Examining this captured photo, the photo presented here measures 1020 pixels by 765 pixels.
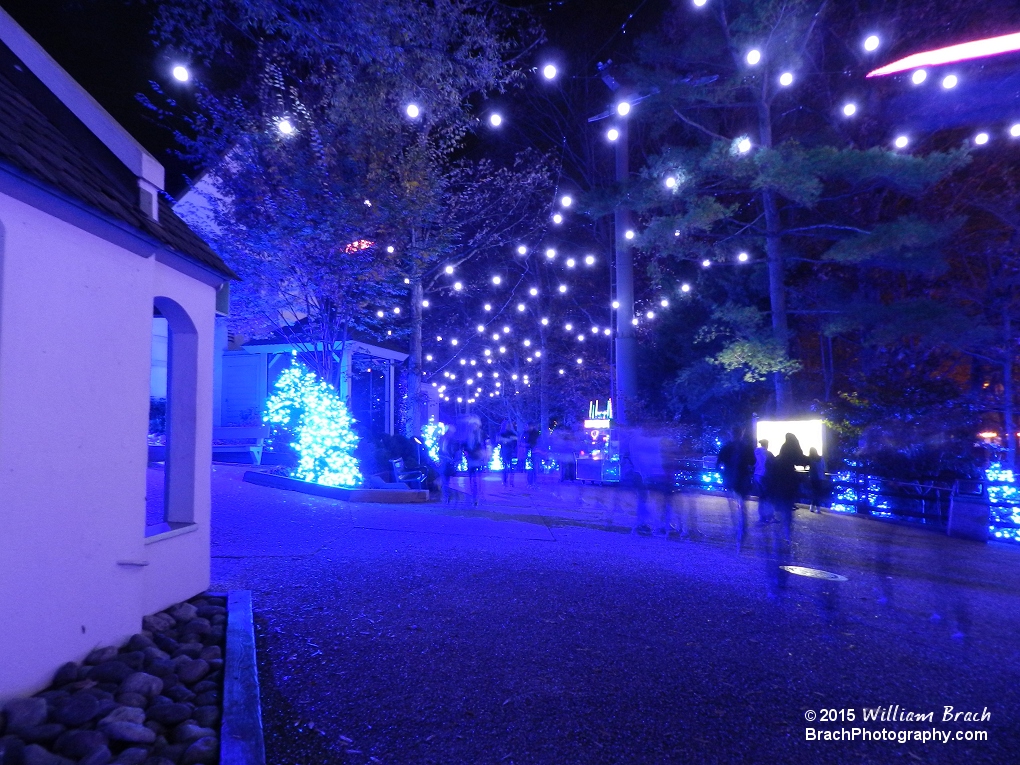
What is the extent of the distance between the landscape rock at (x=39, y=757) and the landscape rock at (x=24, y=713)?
0.33 metres

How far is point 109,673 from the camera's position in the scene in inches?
169

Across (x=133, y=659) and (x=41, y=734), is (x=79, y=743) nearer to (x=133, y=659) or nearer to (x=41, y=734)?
(x=41, y=734)

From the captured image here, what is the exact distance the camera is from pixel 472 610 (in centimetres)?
631

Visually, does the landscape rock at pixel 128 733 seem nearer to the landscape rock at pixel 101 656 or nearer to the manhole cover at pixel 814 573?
the landscape rock at pixel 101 656

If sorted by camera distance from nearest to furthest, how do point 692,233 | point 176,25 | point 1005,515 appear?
point 176,25 → point 1005,515 → point 692,233

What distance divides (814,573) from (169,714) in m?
7.73

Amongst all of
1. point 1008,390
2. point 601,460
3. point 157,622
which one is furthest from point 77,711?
point 1008,390

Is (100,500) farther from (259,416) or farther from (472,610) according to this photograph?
(259,416)

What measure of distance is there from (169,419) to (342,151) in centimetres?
909

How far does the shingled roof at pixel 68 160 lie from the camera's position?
4090 millimetres

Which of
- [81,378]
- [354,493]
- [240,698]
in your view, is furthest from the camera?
[354,493]

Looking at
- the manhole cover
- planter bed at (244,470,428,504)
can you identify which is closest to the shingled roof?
planter bed at (244,470,428,504)

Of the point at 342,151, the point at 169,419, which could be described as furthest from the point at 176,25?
the point at 169,419

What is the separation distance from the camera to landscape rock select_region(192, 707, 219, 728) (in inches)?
Answer: 156
